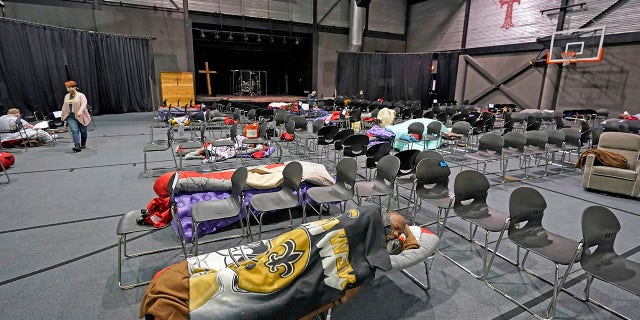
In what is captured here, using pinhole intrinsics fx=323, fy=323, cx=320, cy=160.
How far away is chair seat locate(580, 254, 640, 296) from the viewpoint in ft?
6.88

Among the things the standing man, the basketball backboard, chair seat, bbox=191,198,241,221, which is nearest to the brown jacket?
chair seat, bbox=191,198,241,221

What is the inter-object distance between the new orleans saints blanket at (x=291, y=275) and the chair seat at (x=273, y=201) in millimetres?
1098

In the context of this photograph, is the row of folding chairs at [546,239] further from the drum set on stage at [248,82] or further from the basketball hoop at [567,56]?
the drum set on stage at [248,82]

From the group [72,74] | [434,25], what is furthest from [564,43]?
[72,74]

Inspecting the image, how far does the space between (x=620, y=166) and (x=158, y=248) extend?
6.46m

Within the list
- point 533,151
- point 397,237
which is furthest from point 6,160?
point 533,151

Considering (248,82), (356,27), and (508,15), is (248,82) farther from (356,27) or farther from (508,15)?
(508,15)

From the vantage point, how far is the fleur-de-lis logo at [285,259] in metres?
1.81

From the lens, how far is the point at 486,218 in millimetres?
3021

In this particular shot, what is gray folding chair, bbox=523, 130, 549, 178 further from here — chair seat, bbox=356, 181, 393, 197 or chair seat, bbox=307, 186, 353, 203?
chair seat, bbox=307, 186, 353, 203

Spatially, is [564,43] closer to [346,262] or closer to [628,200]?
[628,200]

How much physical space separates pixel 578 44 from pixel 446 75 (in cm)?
591

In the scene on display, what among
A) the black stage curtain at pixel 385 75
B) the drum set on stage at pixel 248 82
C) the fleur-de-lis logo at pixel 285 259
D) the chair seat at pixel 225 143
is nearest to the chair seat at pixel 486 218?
the fleur-de-lis logo at pixel 285 259

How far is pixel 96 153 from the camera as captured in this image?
681 centimetres
